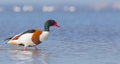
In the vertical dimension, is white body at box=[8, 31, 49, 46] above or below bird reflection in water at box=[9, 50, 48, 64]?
above

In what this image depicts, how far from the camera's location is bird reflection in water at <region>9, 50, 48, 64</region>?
14212 millimetres

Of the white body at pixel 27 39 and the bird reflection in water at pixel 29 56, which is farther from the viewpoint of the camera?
the white body at pixel 27 39

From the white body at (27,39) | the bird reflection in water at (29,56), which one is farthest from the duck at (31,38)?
the bird reflection in water at (29,56)

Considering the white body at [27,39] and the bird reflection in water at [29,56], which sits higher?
the white body at [27,39]

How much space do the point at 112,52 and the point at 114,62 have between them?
2.44 m

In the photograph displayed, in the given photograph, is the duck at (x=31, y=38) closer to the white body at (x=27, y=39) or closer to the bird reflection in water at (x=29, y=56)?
the white body at (x=27, y=39)

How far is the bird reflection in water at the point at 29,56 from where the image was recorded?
46.6 feet

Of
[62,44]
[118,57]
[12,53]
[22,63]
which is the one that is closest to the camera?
[22,63]

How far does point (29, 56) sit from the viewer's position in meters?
15.5

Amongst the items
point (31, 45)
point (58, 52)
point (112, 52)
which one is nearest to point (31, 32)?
point (31, 45)

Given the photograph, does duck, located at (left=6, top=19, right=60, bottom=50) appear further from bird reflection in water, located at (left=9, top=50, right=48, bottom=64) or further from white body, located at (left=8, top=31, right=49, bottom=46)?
bird reflection in water, located at (left=9, top=50, right=48, bottom=64)

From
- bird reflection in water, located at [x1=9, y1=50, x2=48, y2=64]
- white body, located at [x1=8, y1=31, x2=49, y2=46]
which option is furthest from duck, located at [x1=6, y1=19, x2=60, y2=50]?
bird reflection in water, located at [x1=9, y1=50, x2=48, y2=64]

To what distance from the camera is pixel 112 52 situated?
1642cm

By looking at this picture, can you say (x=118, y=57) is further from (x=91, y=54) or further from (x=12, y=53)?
(x=12, y=53)
